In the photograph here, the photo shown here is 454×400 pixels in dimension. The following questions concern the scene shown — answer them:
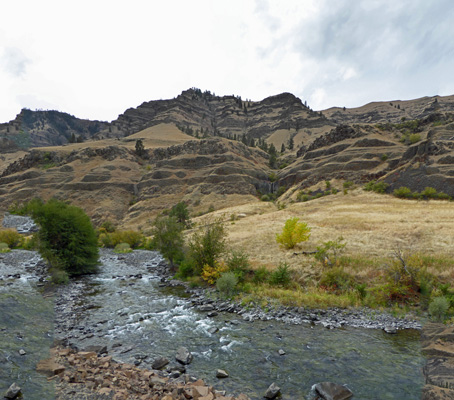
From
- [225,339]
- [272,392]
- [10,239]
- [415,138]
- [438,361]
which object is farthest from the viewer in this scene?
[415,138]

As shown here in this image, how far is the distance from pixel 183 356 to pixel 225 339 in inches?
117

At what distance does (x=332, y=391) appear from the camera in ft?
30.5

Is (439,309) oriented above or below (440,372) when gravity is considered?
above

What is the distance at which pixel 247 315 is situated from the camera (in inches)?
663

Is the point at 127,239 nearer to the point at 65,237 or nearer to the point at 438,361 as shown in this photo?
the point at 65,237

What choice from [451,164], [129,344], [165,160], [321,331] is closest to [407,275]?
[321,331]

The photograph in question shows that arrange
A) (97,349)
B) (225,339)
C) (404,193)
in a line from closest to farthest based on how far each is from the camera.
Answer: (97,349) < (225,339) < (404,193)

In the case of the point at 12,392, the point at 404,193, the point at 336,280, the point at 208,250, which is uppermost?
the point at 404,193

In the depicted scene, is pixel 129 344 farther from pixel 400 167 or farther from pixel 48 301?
pixel 400 167

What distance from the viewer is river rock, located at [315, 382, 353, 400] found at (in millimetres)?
9086

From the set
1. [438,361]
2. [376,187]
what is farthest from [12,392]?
[376,187]

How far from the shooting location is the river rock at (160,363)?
35.9ft

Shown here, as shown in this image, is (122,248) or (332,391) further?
(122,248)

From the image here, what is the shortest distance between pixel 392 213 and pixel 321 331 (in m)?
37.4
